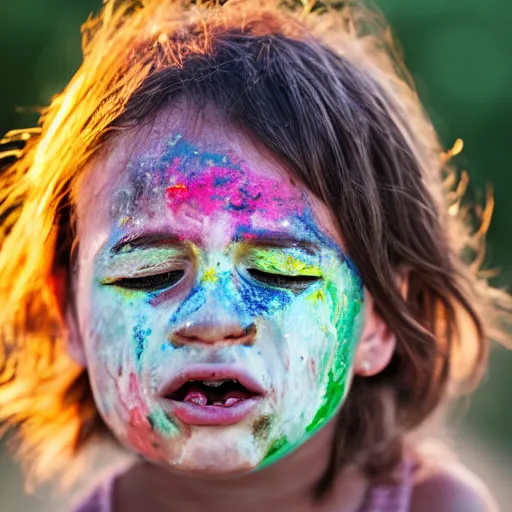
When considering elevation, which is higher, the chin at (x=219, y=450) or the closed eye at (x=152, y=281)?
the closed eye at (x=152, y=281)

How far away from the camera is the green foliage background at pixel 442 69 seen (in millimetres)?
4742

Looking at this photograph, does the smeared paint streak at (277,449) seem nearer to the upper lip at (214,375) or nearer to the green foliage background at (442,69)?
the upper lip at (214,375)

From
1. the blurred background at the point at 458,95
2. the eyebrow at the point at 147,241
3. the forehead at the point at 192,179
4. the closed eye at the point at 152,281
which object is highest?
the forehead at the point at 192,179

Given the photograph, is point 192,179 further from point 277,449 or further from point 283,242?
point 277,449

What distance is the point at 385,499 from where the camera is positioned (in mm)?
2023

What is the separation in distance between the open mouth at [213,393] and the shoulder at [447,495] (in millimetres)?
773

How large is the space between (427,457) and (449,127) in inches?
155

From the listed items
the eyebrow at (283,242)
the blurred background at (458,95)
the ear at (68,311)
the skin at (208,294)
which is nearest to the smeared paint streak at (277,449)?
the skin at (208,294)

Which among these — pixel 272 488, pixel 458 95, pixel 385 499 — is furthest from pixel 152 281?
pixel 458 95

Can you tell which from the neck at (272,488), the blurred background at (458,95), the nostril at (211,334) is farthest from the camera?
the blurred background at (458,95)

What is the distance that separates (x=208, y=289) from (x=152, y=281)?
0.43 feet

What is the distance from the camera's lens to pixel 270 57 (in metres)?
1.69

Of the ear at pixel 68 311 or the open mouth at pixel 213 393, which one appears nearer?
the open mouth at pixel 213 393

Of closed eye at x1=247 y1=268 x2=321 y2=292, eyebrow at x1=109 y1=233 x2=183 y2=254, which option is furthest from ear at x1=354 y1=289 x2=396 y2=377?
eyebrow at x1=109 y1=233 x2=183 y2=254
